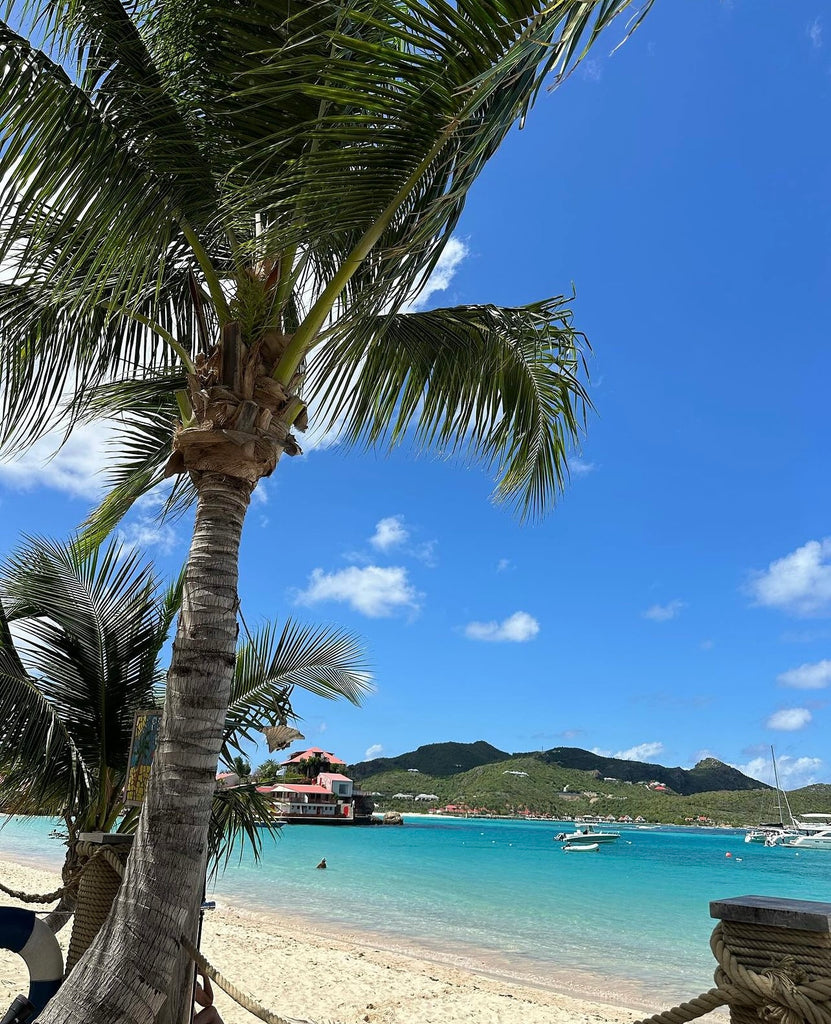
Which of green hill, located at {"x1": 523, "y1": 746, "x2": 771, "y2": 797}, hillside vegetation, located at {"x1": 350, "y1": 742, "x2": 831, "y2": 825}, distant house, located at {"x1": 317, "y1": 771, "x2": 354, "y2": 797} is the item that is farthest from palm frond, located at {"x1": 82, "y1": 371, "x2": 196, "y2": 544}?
green hill, located at {"x1": 523, "y1": 746, "x2": 771, "y2": 797}

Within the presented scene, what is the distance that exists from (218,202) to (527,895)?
95.2 ft

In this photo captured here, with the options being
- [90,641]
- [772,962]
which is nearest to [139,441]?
[90,641]

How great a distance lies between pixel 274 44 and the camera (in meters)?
3.45

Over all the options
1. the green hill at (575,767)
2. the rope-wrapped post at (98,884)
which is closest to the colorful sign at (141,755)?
the rope-wrapped post at (98,884)

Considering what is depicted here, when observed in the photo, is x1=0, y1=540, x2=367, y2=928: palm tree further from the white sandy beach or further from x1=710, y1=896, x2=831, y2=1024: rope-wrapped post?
x1=710, y1=896, x2=831, y2=1024: rope-wrapped post

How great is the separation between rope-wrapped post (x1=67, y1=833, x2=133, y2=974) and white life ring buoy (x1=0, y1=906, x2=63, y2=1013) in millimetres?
309

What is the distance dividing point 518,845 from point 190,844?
64.7 metres

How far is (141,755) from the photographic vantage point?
146 inches

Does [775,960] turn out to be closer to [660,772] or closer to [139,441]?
[139,441]

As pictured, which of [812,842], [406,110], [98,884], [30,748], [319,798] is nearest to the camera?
[406,110]

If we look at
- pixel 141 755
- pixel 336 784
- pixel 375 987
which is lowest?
pixel 375 987

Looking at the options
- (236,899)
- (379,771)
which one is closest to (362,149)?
(236,899)

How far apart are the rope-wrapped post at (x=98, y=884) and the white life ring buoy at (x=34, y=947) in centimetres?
31

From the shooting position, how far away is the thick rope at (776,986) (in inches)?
50.7
